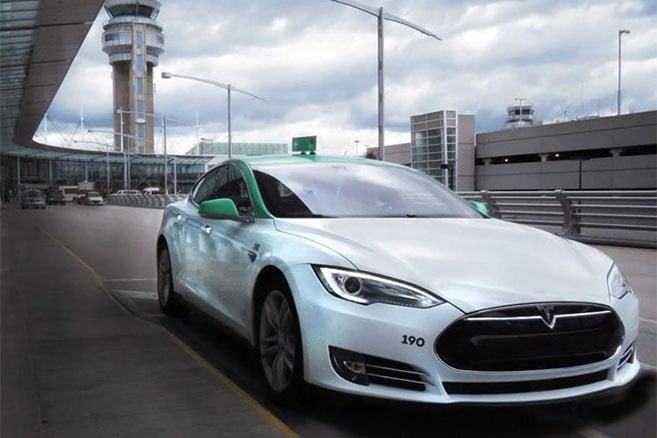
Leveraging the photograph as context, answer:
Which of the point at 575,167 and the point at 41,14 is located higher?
the point at 41,14

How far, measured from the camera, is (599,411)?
4129mm

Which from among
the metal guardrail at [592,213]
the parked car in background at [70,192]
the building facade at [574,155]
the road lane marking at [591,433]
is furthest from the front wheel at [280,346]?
the parked car in background at [70,192]

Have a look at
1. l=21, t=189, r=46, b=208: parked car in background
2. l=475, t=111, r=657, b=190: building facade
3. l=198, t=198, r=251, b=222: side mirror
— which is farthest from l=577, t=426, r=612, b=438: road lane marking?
l=21, t=189, r=46, b=208: parked car in background

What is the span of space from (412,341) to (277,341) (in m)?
1.10

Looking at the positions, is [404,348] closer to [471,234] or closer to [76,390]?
[471,234]

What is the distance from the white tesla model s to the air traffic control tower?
421 ft

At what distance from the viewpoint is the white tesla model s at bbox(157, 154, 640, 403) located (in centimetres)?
341

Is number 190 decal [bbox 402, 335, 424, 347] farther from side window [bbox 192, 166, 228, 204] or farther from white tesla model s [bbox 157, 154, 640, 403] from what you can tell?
side window [bbox 192, 166, 228, 204]

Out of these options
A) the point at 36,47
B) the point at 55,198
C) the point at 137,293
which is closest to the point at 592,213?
the point at 137,293

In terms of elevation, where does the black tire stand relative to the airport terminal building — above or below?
below

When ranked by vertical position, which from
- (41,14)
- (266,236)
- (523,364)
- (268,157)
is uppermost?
(41,14)

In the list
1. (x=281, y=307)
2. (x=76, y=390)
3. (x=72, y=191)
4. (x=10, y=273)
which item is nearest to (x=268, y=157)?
(x=281, y=307)

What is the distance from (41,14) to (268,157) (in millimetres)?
17632

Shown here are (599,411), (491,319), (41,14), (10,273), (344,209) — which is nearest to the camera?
(491,319)
